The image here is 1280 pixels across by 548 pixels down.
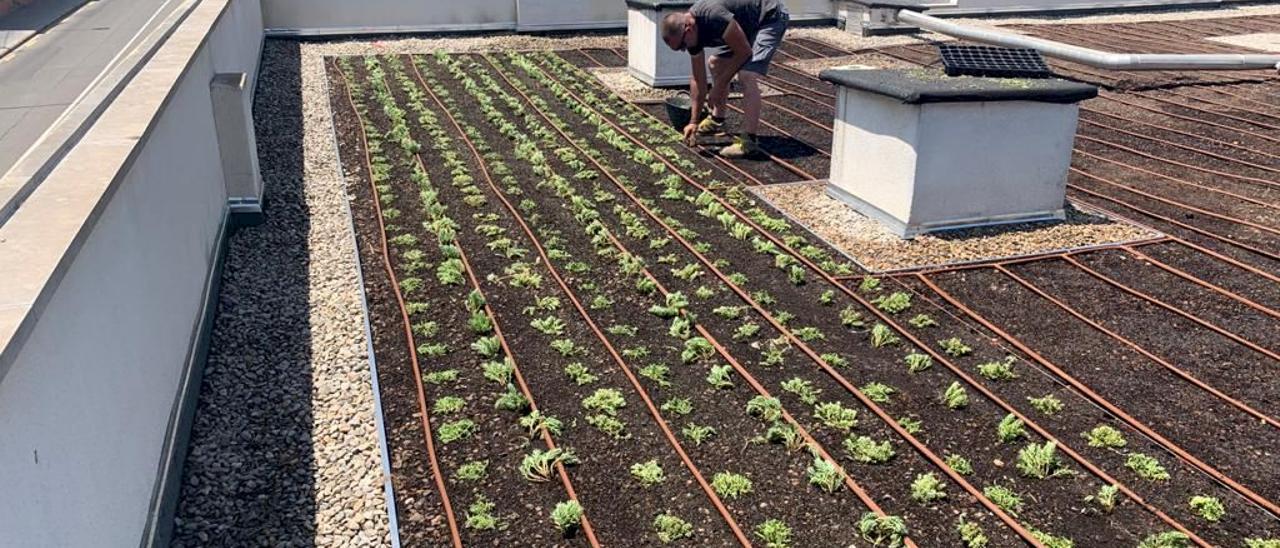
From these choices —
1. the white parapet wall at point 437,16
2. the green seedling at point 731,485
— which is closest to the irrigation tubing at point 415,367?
the green seedling at point 731,485

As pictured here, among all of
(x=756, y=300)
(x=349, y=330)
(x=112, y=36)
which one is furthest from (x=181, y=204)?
(x=112, y=36)

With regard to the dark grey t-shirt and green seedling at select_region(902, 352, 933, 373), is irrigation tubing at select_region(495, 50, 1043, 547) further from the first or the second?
the dark grey t-shirt

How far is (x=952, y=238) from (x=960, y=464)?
111 inches

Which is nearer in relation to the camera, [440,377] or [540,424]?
[540,424]

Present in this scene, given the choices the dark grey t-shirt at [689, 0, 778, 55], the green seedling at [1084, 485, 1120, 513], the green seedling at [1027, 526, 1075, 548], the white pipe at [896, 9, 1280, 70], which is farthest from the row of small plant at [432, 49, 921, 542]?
the white pipe at [896, 9, 1280, 70]

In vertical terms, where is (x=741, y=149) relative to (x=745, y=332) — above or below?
above

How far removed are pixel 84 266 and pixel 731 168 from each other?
6005mm

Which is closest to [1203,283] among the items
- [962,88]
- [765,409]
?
[962,88]

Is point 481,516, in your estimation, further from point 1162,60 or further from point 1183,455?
point 1162,60

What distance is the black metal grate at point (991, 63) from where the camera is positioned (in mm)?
6973

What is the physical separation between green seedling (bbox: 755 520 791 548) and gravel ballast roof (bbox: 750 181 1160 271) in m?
2.81

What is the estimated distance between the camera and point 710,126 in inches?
364

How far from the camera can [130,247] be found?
3.89m

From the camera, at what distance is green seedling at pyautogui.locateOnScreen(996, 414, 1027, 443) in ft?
14.3
